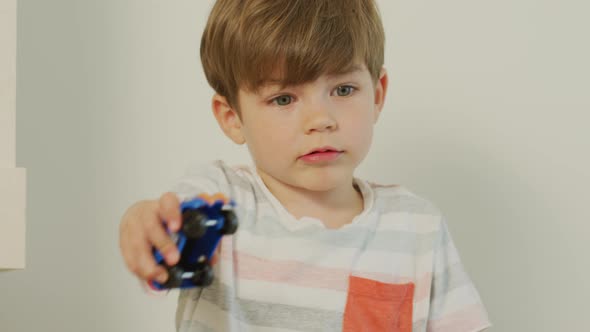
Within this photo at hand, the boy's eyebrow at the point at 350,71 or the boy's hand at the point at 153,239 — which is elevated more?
the boy's eyebrow at the point at 350,71

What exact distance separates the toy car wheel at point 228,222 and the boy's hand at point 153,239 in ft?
0.14

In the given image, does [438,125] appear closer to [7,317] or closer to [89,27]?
[89,27]

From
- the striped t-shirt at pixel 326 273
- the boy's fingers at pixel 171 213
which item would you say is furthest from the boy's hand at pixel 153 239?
the striped t-shirt at pixel 326 273

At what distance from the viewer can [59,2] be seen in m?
1.46

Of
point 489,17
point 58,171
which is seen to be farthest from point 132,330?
point 489,17

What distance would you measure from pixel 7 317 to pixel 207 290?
60cm

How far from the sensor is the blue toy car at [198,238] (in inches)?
27.5

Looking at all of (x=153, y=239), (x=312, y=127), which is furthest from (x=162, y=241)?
(x=312, y=127)

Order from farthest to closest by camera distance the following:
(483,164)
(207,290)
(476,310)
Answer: (483,164), (476,310), (207,290)

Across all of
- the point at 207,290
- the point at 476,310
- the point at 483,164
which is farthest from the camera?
the point at 483,164

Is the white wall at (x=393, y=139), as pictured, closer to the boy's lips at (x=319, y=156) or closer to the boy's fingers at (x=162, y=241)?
the boy's lips at (x=319, y=156)

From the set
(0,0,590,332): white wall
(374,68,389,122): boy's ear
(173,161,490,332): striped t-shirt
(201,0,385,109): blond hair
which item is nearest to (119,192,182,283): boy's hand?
(173,161,490,332): striped t-shirt

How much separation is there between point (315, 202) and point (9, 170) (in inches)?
14.5

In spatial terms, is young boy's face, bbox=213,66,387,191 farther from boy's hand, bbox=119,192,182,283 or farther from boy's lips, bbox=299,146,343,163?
boy's hand, bbox=119,192,182,283
